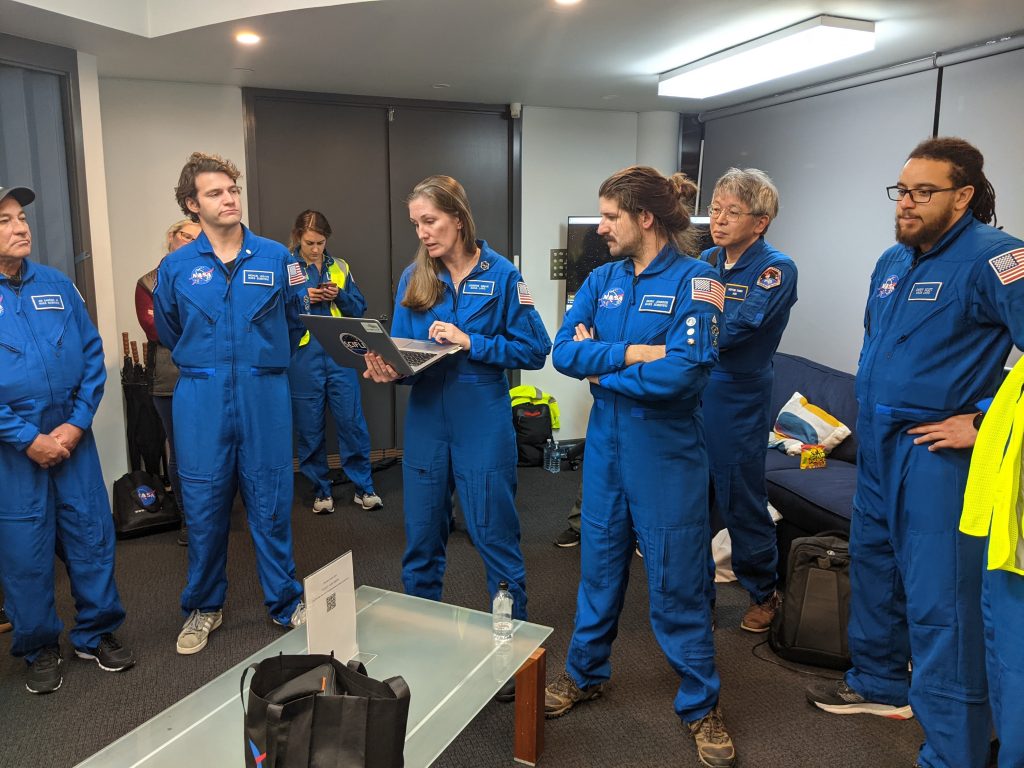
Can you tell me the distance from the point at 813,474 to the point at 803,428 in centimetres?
45

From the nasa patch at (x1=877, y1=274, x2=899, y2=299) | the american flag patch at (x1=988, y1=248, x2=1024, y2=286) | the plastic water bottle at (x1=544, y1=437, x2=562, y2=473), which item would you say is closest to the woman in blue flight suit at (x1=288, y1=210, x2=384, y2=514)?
the plastic water bottle at (x1=544, y1=437, x2=562, y2=473)

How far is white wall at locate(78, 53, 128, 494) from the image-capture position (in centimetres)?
385

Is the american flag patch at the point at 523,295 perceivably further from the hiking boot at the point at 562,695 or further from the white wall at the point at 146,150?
the white wall at the point at 146,150

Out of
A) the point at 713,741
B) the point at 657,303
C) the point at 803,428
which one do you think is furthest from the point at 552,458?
the point at 657,303

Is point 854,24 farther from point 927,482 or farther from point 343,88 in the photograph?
point 343,88

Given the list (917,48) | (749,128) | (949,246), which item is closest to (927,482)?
(949,246)

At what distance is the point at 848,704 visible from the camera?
248cm

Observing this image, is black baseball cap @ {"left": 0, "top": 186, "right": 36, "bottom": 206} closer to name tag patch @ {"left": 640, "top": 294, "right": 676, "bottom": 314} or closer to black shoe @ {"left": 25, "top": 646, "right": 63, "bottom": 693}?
black shoe @ {"left": 25, "top": 646, "right": 63, "bottom": 693}

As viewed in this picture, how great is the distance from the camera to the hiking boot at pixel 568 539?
389 centimetres

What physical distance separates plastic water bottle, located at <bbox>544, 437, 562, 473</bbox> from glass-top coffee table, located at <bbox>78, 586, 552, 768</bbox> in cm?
284

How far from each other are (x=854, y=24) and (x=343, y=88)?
2.93 m

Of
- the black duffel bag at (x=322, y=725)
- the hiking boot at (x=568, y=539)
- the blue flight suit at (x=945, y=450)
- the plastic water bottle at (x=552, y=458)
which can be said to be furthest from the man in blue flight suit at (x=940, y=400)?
the plastic water bottle at (x=552, y=458)

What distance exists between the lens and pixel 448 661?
208 cm

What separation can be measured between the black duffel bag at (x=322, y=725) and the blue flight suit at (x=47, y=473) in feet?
4.61
